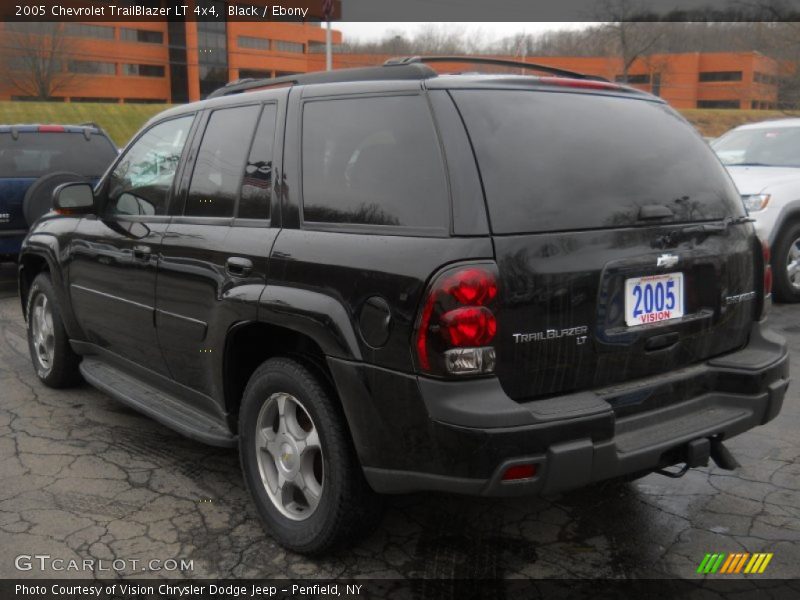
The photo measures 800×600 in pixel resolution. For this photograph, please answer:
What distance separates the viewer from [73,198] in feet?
14.5

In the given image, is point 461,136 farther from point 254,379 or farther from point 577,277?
point 254,379

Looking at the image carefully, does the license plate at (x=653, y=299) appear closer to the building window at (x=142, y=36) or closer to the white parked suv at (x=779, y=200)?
the white parked suv at (x=779, y=200)

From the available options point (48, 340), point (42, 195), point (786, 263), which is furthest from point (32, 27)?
point (786, 263)

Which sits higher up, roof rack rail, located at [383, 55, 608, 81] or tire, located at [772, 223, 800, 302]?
roof rack rail, located at [383, 55, 608, 81]

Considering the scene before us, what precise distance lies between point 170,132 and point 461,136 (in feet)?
6.80

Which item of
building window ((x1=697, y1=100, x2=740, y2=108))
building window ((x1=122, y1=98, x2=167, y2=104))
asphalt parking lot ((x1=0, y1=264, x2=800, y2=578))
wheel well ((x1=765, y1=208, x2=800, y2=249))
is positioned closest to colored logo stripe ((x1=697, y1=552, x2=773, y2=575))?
asphalt parking lot ((x1=0, y1=264, x2=800, y2=578))

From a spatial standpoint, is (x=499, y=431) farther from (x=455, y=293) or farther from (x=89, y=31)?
(x=89, y=31)

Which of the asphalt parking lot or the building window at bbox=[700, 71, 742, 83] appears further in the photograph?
the building window at bbox=[700, 71, 742, 83]

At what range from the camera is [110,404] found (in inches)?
198

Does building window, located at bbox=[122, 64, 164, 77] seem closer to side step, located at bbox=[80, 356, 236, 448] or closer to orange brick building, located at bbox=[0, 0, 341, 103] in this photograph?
orange brick building, located at bbox=[0, 0, 341, 103]

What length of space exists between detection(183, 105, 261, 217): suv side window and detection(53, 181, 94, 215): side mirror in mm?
1046

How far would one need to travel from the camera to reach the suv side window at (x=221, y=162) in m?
3.47

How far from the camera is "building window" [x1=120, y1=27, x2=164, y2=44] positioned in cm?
6804

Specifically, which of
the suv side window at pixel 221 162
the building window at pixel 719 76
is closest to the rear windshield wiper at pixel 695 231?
the suv side window at pixel 221 162
